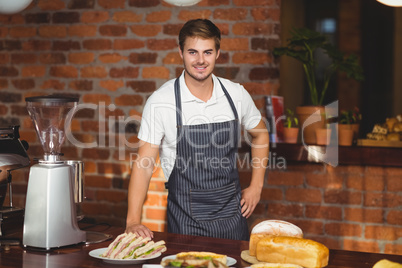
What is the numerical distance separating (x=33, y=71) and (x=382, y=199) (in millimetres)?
2208

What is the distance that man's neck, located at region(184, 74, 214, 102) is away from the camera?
7.77ft

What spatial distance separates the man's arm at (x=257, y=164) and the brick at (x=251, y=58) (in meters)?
0.49

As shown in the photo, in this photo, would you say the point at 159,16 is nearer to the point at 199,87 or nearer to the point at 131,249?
the point at 199,87

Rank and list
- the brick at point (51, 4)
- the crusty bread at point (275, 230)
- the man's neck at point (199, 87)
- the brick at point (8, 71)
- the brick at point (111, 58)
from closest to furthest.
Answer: the crusty bread at point (275, 230)
the man's neck at point (199, 87)
the brick at point (111, 58)
the brick at point (51, 4)
the brick at point (8, 71)

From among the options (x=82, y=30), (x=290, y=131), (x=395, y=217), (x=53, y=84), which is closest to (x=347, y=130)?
(x=290, y=131)

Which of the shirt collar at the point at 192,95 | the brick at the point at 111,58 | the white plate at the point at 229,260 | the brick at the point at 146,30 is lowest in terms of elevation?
the white plate at the point at 229,260

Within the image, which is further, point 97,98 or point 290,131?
point 97,98

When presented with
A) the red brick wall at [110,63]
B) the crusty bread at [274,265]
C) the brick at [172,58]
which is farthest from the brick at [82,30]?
the crusty bread at [274,265]

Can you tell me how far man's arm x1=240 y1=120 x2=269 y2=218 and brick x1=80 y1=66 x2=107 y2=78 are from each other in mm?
1102

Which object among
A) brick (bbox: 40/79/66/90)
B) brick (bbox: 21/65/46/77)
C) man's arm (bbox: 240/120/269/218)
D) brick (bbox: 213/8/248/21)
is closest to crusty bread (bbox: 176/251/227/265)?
man's arm (bbox: 240/120/269/218)

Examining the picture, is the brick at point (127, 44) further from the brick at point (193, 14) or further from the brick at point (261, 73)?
the brick at point (261, 73)

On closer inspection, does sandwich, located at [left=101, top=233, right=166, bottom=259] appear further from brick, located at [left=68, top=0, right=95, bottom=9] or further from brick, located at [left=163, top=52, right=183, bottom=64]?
brick, located at [left=68, top=0, right=95, bottom=9]

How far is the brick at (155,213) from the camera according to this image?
3184mm

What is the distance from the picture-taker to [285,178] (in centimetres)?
294
